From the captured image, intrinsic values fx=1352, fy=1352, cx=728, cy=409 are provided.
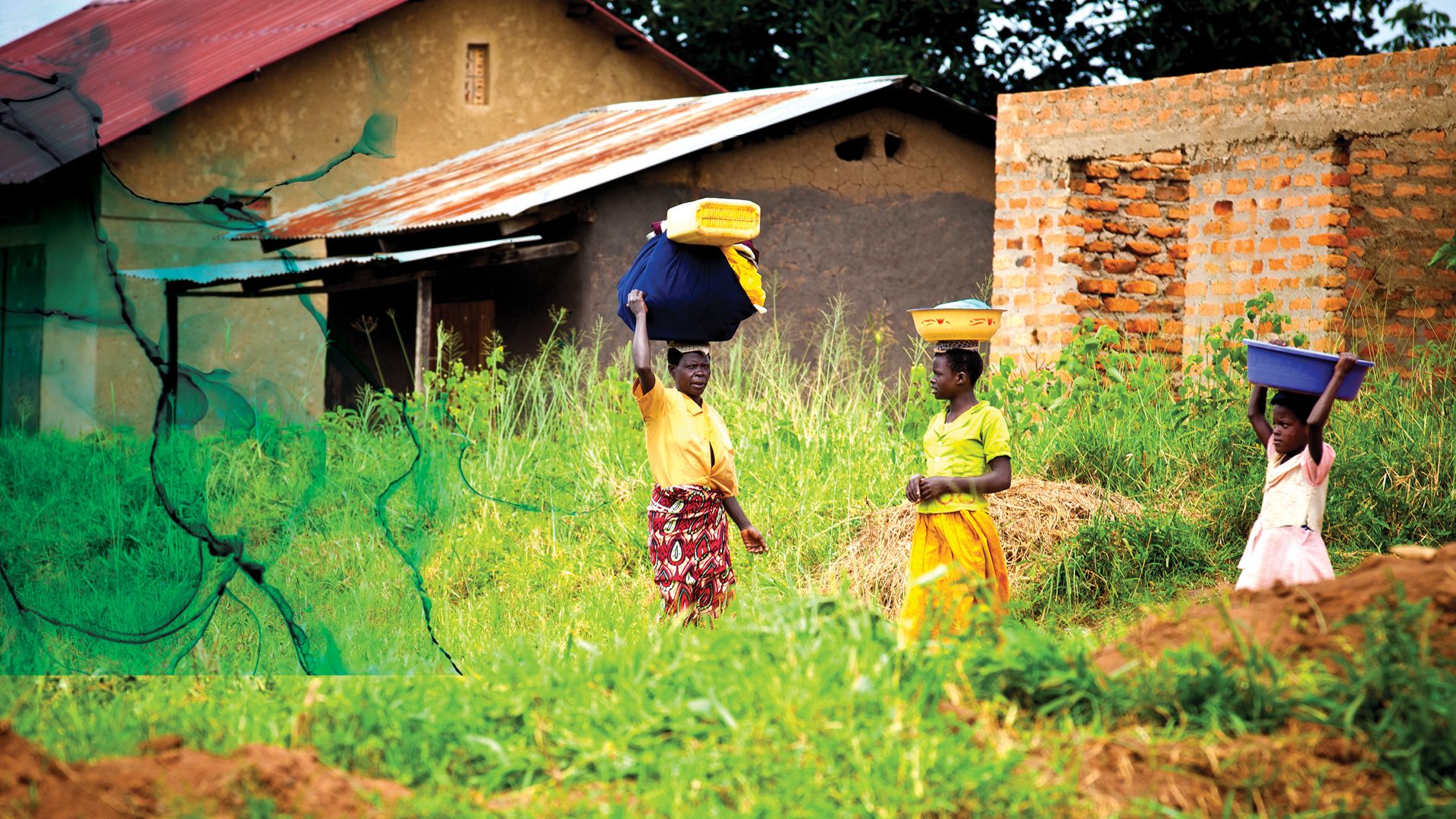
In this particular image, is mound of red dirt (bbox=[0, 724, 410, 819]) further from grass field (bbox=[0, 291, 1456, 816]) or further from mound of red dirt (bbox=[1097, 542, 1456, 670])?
mound of red dirt (bbox=[1097, 542, 1456, 670])

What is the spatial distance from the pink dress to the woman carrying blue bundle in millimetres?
1667

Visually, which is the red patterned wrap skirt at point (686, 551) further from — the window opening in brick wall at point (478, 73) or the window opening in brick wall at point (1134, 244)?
the window opening in brick wall at point (478, 73)

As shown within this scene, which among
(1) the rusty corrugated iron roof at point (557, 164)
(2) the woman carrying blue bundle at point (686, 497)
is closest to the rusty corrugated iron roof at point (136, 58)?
(1) the rusty corrugated iron roof at point (557, 164)

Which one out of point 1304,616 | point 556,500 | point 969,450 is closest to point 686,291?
point 969,450

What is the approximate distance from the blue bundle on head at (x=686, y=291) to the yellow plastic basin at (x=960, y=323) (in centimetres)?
70

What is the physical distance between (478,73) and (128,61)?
487 centimetres

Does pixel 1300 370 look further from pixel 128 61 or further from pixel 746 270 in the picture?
pixel 128 61

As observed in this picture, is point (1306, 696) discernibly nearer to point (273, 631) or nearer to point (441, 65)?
point (273, 631)

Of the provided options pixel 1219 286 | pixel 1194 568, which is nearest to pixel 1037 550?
pixel 1194 568

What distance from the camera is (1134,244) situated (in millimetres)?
8484

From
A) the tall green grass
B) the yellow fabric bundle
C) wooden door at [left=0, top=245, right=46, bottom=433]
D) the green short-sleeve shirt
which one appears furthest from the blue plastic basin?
wooden door at [left=0, top=245, right=46, bottom=433]

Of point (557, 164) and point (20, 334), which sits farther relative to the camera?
point (557, 164)

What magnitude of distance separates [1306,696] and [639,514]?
452 centimetres

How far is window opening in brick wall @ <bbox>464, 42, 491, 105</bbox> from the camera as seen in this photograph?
14.6 m
